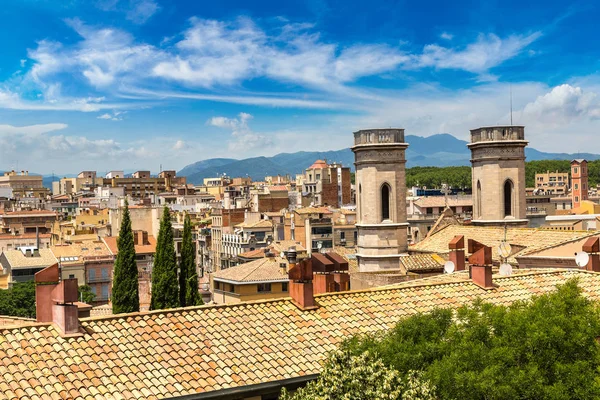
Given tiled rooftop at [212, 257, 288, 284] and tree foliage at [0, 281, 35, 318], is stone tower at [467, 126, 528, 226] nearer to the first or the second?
tiled rooftop at [212, 257, 288, 284]

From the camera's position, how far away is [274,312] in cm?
1719

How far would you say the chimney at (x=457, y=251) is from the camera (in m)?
26.7

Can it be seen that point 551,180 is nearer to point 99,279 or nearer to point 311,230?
point 311,230

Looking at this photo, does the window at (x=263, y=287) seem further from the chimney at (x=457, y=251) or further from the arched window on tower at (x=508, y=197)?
the chimney at (x=457, y=251)

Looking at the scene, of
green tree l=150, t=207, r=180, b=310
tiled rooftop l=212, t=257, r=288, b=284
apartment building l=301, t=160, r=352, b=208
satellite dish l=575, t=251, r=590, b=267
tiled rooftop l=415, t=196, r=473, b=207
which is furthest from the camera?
apartment building l=301, t=160, r=352, b=208

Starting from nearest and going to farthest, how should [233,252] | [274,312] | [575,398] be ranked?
[575,398]
[274,312]
[233,252]

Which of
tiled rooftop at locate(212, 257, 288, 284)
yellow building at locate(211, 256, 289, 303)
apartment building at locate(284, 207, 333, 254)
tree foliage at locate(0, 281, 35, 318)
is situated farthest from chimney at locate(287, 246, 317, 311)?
apartment building at locate(284, 207, 333, 254)

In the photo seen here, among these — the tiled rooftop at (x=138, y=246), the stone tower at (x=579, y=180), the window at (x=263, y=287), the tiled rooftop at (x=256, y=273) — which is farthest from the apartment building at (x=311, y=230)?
the stone tower at (x=579, y=180)

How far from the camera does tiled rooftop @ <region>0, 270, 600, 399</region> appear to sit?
13.5 m

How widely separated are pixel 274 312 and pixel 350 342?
3.82 m

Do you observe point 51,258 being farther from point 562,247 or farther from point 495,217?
point 562,247

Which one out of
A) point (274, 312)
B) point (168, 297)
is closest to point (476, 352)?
point (274, 312)

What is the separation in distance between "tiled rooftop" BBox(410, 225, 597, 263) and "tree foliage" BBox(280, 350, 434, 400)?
2126cm

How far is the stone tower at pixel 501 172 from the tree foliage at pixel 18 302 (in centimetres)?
3389
